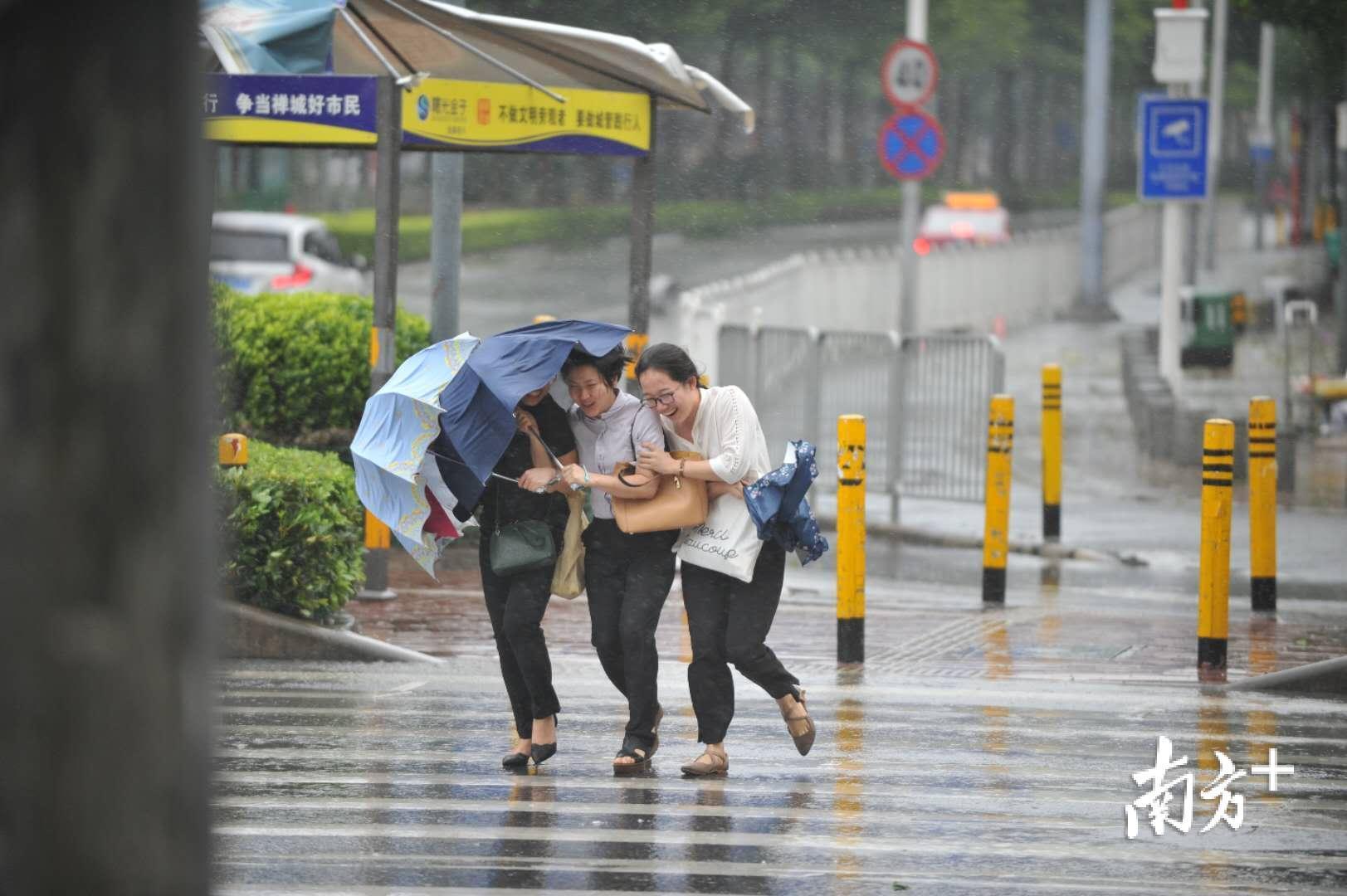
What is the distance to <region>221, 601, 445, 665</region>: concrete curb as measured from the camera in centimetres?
969

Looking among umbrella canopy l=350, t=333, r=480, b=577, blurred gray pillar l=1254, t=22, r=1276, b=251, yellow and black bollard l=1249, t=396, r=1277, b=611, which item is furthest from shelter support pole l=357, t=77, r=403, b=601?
blurred gray pillar l=1254, t=22, r=1276, b=251

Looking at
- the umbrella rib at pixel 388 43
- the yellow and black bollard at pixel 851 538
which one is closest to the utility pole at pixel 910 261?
the umbrella rib at pixel 388 43

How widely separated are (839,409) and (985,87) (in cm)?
5783

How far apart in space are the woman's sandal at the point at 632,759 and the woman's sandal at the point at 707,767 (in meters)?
0.16

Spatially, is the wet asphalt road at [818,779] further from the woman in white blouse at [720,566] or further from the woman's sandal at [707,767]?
the woman in white blouse at [720,566]

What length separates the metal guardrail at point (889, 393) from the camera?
15648mm

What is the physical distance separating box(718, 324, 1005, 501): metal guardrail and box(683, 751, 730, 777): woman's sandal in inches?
324

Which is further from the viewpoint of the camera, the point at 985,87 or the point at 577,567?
the point at 985,87

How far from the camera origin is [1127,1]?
57188 mm

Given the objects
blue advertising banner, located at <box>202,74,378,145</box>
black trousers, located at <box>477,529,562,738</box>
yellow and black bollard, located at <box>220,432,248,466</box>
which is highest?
blue advertising banner, located at <box>202,74,378,145</box>

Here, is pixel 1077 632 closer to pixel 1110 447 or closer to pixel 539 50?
pixel 539 50

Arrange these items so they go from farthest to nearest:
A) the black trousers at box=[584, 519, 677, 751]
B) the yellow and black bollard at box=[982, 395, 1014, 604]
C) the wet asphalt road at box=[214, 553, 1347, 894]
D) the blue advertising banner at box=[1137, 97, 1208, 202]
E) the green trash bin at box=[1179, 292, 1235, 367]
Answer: the green trash bin at box=[1179, 292, 1235, 367] < the blue advertising banner at box=[1137, 97, 1208, 202] < the yellow and black bollard at box=[982, 395, 1014, 604] < the black trousers at box=[584, 519, 677, 751] < the wet asphalt road at box=[214, 553, 1347, 894]

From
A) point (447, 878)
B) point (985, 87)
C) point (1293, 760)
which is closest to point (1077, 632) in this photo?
point (1293, 760)

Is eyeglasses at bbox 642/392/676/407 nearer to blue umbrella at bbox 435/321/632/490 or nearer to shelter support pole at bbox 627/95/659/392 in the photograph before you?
blue umbrella at bbox 435/321/632/490
